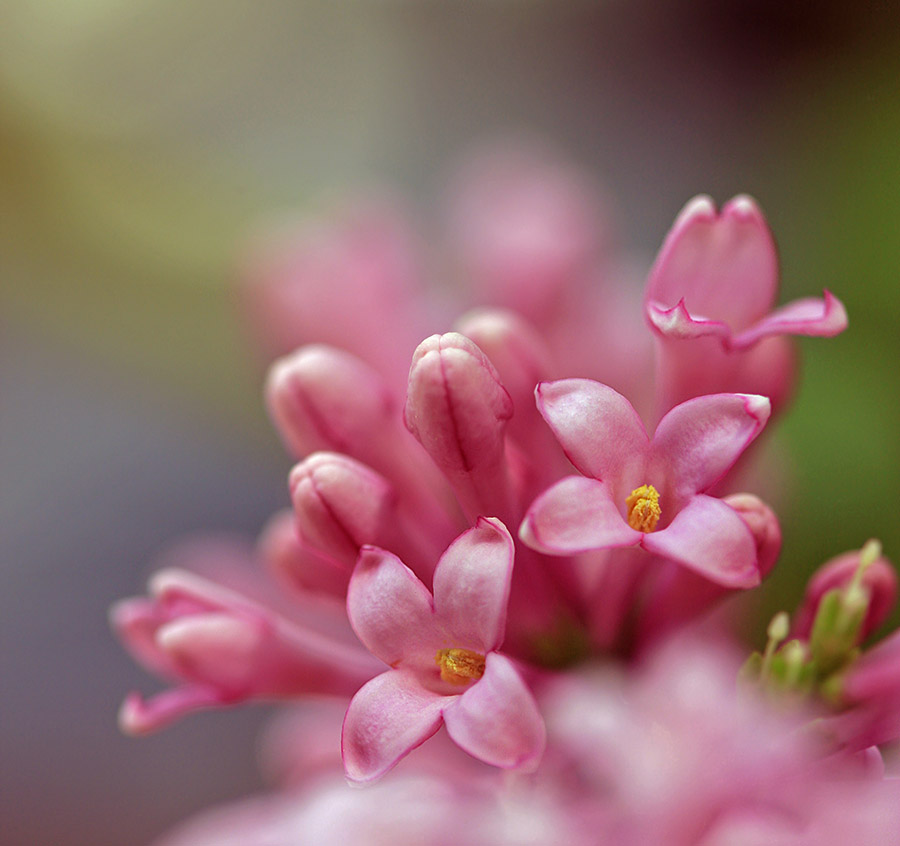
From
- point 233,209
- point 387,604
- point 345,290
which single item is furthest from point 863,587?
point 233,209

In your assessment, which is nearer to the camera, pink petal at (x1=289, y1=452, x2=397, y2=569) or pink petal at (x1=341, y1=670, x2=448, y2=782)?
pink petal at (x1=341, y1=670, x2=448, y2=782)

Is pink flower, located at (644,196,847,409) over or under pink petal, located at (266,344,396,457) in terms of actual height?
under

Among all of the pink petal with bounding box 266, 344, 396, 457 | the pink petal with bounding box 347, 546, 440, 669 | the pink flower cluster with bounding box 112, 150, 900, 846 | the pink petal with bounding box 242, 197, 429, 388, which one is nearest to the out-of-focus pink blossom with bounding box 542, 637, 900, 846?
the pink flower cluster with bounding box 112, 150, 900, 846

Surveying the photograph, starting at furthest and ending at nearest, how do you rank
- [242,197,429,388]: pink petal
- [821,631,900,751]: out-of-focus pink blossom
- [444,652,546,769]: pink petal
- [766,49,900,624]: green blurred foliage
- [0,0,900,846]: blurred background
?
[0,0,900,846]: blurred background
[766,49,900,624]: green blurred foliage
[242,197,429,388]: pink petal
[821,631,900,751]: out-of-focus pink blossom
[444,652,546,769]: pink petal

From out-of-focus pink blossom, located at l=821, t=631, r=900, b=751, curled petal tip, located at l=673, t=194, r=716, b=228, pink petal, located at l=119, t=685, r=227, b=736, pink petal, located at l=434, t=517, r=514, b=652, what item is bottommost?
out-of-focus pink blossom, located at l=821, t=631, r=900, b=751

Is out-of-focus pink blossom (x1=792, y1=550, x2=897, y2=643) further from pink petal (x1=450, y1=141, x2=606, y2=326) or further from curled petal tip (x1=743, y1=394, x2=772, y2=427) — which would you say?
pink petal (x1=450, y1=141, x2=606, y2=326)

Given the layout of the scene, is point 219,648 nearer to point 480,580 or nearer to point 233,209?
point 480,580

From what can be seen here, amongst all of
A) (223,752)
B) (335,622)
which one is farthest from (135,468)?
(335,622)
